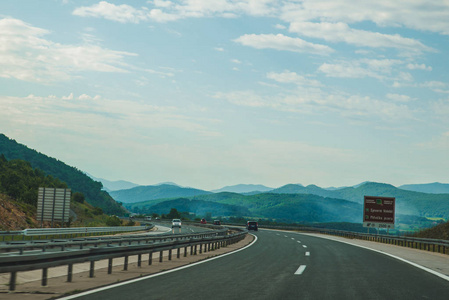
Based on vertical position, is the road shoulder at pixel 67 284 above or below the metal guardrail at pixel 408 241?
above

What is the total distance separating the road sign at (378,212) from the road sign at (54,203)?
27.1m

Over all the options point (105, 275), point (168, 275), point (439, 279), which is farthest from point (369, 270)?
point (105, 275)

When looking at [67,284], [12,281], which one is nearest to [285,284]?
[67,284]

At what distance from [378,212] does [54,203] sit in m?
29.5

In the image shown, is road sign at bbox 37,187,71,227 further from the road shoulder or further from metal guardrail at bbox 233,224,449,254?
the road shoulder

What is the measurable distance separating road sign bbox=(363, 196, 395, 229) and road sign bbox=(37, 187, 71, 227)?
89.0 ft

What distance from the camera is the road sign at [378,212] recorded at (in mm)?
51219

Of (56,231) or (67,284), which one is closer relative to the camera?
(67,284)

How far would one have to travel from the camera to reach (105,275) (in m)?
14.1

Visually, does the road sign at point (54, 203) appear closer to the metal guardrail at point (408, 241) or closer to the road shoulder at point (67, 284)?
the metal guardrail at point (408, 241)

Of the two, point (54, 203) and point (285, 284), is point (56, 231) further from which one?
point (285, 284)

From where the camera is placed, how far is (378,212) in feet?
169

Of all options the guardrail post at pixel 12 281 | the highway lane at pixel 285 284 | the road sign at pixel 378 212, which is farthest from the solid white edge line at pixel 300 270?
the road sign at pixel 378 212

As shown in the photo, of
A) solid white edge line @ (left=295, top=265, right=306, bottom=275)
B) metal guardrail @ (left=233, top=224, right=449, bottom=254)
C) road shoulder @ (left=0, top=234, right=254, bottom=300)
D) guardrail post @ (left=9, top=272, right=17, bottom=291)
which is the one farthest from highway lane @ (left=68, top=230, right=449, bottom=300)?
metal guardrail @ (left=233, top=224, right=449, bottom=254)
